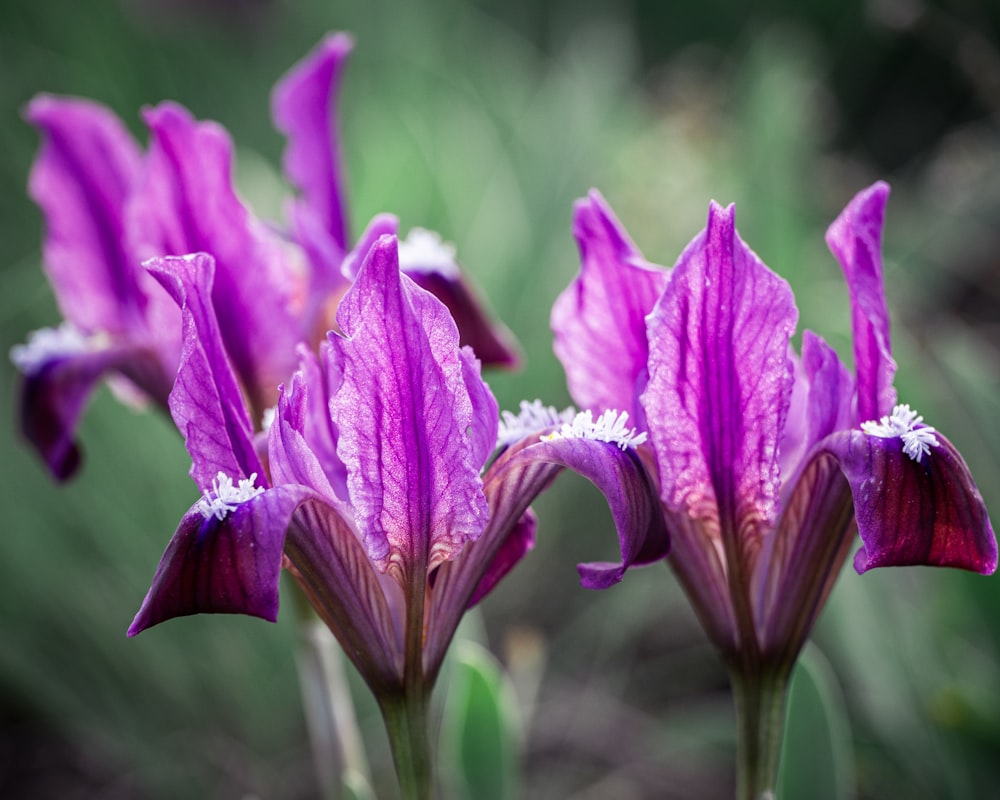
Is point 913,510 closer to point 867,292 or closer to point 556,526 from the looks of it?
point 867,292

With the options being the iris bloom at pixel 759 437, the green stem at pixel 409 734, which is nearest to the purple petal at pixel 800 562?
the iris bloom at pixel 759 437

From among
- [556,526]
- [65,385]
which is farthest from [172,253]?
[556,526]

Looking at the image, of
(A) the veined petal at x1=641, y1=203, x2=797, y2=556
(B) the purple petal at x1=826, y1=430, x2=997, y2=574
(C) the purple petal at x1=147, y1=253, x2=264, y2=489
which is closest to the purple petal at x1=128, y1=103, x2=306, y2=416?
(C) the purple petal at x1=147, y1=253, x2=264, y2=489

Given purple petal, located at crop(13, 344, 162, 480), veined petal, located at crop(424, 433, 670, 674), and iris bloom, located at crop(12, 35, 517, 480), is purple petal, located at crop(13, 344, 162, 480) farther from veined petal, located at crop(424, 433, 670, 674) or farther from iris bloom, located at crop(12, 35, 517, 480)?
veined petal, located at crop(424, 433, 670, 674)

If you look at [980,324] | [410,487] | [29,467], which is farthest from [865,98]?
[410,487]

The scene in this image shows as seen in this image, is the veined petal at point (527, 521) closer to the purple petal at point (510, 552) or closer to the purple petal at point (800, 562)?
the purple petal at point (510, 552)

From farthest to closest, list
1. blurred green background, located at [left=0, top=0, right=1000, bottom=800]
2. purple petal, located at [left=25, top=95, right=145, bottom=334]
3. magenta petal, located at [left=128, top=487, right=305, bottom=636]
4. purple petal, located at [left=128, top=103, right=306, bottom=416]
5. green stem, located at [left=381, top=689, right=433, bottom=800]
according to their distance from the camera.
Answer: blurred green background, located at [left=0, top=0, right=1000, bottom=800], purple petal, located at [left=25, top=95, right=145, bottom=334], purple petal, located at [left=128, top=103, right=306, bottom=416], green stem, located at [left=381, top=689, right=433, bottom=800], magenta petal, located at [left=128, top=487, right=305, bottom=636]
